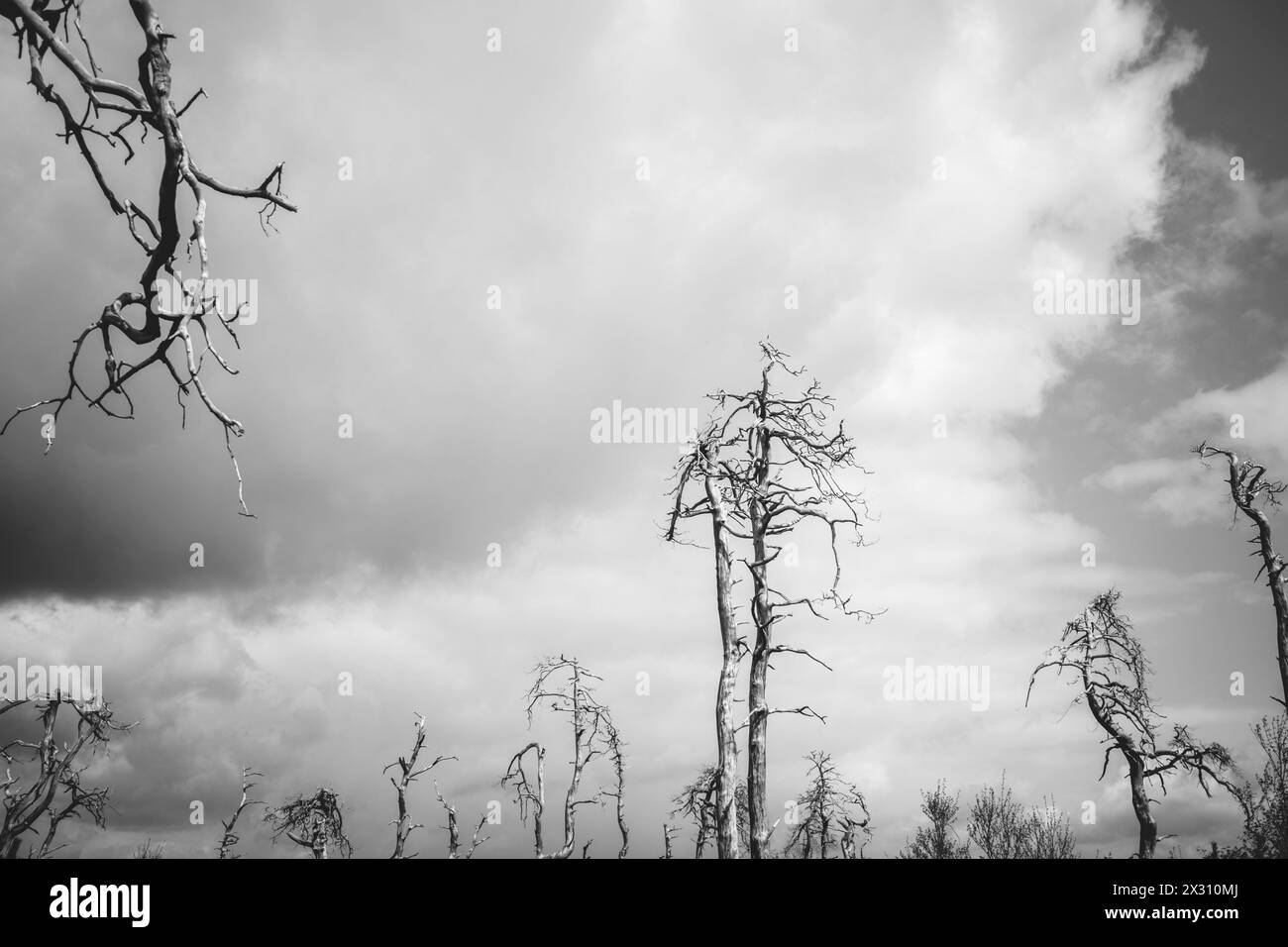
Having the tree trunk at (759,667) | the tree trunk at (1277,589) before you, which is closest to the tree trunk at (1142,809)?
the tree trunk at (1277,589)

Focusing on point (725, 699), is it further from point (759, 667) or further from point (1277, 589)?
point (1277, 589)

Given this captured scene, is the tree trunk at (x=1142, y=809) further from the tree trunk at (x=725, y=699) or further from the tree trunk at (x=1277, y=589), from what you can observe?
the tree trunk at (x=725, y=699)

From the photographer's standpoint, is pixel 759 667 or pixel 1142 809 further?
pixel 1142 809

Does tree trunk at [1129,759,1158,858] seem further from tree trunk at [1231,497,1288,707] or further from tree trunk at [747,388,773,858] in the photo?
tree trunk at [747,388,773,858]

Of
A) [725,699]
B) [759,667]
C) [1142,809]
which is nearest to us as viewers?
[725,699]

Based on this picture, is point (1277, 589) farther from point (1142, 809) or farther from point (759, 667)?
point (759, 667)

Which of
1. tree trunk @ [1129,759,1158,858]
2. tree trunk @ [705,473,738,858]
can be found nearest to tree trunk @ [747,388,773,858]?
tree trunk @ [705,473,738,858]

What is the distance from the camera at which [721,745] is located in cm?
999

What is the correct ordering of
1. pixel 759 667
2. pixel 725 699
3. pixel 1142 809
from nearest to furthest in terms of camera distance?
pixel 725 699 → pixel 759 667 → pixel 1142 809

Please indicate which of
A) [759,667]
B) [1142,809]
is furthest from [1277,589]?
[759,667]

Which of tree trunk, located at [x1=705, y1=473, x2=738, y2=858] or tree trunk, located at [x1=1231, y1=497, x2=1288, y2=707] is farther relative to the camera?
tree trunk, located at [x1=1231, y1=497, x2=1288, y2=707]
